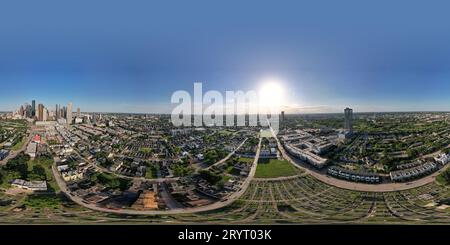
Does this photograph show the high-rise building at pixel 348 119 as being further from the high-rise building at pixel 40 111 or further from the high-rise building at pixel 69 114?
the high-rise building at pixel 40 111

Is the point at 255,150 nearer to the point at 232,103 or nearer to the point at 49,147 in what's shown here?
the point at 232,103

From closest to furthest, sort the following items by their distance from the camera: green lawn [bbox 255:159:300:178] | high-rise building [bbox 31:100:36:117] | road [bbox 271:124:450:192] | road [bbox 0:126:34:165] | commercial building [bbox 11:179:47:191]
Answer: road [bbox 271:124:450:192], green lawn [bbox 255:159:300:178], commercial building [bbox 11:179:47:191], road [bbox 0:126:34:165], high-rise building [bbox 31:100:36:117]

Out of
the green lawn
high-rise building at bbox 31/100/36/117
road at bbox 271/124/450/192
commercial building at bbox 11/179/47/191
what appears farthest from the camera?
high-rise building at bbox 31/100/36/117

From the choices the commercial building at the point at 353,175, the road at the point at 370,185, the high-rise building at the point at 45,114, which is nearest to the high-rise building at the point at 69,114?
the high-rise building at the point at 45,114

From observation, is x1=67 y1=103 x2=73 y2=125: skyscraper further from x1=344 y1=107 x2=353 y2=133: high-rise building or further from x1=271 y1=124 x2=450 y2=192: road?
x1=344 y1=107 x2=353 y2=133: high-rise building

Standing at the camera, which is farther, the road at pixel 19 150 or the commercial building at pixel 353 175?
the road at pixel 19 150

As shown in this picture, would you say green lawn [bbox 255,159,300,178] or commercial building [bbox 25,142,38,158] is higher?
commercial building [bbox 25,142,38,158]

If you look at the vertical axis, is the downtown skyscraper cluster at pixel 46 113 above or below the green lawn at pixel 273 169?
above

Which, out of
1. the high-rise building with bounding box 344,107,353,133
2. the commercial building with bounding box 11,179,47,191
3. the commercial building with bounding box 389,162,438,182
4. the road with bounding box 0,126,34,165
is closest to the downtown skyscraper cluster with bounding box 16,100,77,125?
the road with bounding box 0,126,34,165

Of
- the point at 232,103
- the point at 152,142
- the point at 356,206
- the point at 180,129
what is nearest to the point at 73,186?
the point at 152,142
